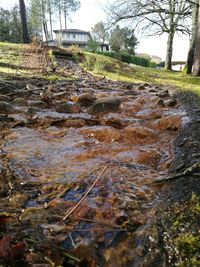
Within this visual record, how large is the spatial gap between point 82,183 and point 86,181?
36 mm

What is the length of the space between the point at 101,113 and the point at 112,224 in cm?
246

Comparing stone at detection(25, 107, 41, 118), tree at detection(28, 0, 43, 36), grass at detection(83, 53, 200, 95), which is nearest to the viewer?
stone at detection(25, 107, 41, 118)

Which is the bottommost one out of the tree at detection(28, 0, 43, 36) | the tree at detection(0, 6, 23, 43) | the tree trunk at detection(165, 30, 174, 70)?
the tree trunk at detection(165, 30, 174, 70)

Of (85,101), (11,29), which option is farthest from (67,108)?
(11,29)

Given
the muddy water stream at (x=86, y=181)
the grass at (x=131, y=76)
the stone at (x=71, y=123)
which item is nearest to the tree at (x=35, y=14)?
the grass at (x=131, y=76)

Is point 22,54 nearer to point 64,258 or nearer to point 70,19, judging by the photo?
point 64,258

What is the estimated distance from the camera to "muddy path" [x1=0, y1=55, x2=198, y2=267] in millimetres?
1300

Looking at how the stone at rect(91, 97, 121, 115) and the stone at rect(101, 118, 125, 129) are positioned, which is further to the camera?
the stone at rect(91, 97, 121, 115)

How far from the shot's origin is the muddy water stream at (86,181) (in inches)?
53.2

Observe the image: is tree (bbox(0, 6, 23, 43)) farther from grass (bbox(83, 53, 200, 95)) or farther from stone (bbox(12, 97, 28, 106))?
stone (bbox(12, 97, 28, 106))

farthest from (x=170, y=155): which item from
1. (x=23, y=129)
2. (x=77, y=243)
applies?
(x=23, y=129)

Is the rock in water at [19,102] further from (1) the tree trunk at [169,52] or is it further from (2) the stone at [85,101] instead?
(1) the tree trunk at [169,52]

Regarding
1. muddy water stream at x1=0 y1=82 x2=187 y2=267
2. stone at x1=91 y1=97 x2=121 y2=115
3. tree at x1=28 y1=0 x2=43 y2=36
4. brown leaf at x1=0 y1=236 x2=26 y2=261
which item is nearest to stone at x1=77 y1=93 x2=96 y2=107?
stone at x1=91 y1=97 x2=121 y2=115

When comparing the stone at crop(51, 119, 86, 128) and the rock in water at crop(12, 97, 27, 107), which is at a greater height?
the rock in water at crop(12, 97, 27, 107)
